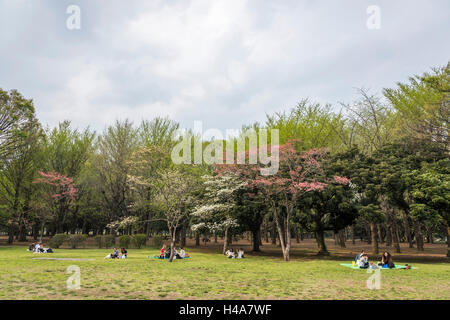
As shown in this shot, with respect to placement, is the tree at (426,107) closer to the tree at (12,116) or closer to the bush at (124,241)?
the bush at (124,241)

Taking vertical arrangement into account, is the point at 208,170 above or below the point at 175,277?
above

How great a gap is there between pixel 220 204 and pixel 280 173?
5.85 m

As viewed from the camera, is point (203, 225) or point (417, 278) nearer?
point (417, 278)

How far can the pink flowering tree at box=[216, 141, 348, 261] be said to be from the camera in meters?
21.6

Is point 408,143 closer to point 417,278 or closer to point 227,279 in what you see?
point 417,278

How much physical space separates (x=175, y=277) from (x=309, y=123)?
24.3 m

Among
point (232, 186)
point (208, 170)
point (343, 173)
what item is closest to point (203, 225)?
point (232, 186)

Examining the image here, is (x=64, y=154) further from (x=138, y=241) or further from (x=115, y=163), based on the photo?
(x=138, y=241)

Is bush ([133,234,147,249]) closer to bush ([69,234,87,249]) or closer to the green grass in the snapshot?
bush ([69,234,87,249])

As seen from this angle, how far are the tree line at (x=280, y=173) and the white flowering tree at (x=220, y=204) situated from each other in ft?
0.46

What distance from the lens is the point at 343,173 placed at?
82.1 ft

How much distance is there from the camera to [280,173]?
23578 mm

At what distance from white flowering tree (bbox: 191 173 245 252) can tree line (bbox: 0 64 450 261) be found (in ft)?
0.46

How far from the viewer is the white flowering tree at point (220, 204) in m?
24.6
